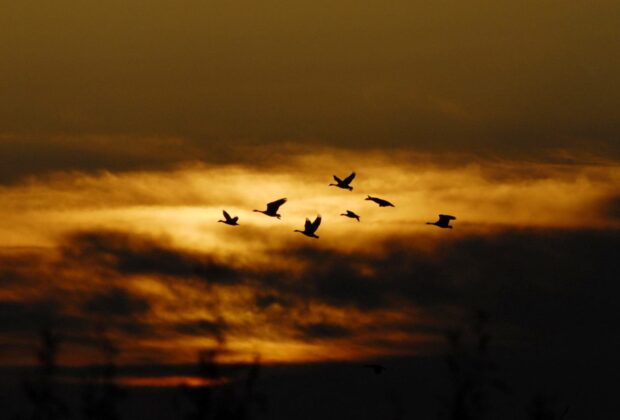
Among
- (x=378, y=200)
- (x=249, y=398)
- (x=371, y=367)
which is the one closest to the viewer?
(x=249, y=398)

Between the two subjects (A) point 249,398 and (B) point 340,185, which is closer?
(A) point 249,398

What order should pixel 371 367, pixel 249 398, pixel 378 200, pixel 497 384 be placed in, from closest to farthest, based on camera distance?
1. pixel 249 398
2. pixel 497 384
3. pixel 371 367
4. pixel 378 200

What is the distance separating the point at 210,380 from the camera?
1569 inches

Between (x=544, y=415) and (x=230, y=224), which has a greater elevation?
(x=230, y=224)

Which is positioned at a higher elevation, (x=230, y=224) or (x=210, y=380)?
(x=230, y=224)

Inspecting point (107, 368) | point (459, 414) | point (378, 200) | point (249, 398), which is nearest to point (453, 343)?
point (459, 414)

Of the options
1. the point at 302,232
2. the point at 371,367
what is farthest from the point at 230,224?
the point at 371,367

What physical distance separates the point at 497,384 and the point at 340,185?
26.0 m

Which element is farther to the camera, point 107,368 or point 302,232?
point 302,232

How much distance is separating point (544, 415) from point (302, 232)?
24594mm

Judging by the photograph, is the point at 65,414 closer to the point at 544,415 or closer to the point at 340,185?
the point at 544,415

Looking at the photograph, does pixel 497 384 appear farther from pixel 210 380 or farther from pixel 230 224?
pixel 230 224

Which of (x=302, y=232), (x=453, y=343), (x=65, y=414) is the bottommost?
(x=65, y=414)

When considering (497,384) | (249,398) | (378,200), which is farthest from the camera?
(378,200)
